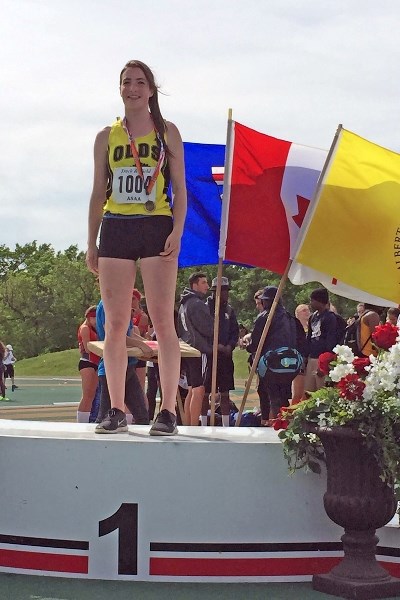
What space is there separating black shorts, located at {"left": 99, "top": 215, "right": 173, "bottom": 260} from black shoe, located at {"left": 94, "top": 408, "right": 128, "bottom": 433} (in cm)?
88

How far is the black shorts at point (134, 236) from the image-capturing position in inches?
227

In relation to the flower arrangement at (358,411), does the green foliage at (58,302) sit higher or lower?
higher

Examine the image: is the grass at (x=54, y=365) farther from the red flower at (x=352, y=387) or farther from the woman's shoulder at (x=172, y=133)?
the red flower at (x=352, y=387)

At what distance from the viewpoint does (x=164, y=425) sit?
18.9 feet

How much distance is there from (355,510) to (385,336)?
35.6 inches

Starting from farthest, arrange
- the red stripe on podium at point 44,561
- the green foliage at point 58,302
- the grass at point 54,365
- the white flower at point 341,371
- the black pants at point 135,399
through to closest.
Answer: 1. the green foliage at point 58,302
2. the grass at point 54,365
3. the black pants at point 135,399
4. the red stripe on podium at point 44,561
5. the white flower at point 341,371

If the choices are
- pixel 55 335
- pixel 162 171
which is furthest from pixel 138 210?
pixel 55 335

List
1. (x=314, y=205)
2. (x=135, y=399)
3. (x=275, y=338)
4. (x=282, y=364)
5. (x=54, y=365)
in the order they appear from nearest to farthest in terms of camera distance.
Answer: (x=314, y=205)
(x=135, y=399)
(x=282, y=364)
(x=275, y=338)
(x=54, y=365)

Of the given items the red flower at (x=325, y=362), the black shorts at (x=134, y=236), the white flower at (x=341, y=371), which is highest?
→ the black shorts at (x=134, y=236)

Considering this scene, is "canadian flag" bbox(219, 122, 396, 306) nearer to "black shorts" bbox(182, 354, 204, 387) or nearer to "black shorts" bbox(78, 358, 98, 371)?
"black shorts" bbox(182, 354, 204, 387)

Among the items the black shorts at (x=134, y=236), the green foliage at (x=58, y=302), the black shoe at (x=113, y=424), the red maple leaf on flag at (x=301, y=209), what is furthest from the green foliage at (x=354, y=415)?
the green foliage at (x=58, y=302)

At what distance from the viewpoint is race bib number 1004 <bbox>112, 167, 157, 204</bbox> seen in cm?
574

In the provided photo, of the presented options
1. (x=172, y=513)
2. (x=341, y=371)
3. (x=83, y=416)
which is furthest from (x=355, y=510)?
(x=83, y=416)

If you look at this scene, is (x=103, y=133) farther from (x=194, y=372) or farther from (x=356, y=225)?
(x=194, y=372)
